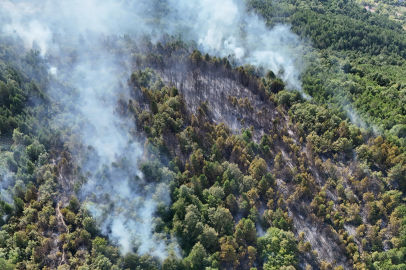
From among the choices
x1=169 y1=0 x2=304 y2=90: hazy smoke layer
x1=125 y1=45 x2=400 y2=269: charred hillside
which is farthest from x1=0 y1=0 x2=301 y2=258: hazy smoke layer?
x1=125 y1=45 x2=400 y2=269: charred hillside

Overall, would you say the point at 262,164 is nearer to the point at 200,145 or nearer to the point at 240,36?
the point at 200,145

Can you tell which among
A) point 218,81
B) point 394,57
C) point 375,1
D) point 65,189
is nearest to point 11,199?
point 65,189

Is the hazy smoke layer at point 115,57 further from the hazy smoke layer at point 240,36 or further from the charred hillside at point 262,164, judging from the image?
Answer: the charred hillside at point 262,164

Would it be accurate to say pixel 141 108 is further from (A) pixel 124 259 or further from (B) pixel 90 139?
(A) pixel 124 259

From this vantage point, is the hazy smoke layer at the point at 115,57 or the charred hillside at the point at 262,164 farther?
the charred hillside at the point at 262,164

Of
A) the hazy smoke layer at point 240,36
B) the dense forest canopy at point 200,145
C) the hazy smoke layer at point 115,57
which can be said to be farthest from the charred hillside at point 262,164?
the hazy smoke layer at point 240,36

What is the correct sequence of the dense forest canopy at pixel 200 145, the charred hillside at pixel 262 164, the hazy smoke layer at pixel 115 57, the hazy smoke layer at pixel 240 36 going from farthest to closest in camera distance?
1. the hazy smoke layer at pixel 240 36
2. the charred hillside at pixel 262 164
3. the hazy smoke layer at pixel 115 57
4. the dense forest canopy at pixel 200 145

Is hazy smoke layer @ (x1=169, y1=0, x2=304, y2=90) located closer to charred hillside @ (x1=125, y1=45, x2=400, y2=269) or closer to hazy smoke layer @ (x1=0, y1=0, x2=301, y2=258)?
hazy smoke layer @ (x1=0, y1=0, x2=301, y2=258)
